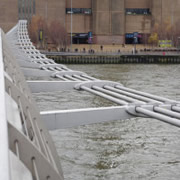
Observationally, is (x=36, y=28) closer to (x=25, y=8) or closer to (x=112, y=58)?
(x=25, y=8)

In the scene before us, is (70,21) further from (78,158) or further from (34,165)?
(34,165)

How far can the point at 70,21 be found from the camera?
136 ft

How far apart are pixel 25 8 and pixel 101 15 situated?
6.15 meters

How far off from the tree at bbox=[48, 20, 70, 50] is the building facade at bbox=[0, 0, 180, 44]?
4.87 feet

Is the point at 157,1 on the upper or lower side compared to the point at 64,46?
upper

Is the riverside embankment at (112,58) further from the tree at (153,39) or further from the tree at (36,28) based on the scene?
the tree at (153,39)

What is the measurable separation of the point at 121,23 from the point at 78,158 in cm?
3397

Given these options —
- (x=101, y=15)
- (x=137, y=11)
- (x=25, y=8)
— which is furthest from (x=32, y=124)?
(x=137, y=11)

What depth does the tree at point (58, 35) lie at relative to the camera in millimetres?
37406

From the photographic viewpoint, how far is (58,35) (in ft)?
123

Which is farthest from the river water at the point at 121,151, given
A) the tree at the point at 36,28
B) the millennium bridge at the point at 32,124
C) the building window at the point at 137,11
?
the building window at the point at 137,11

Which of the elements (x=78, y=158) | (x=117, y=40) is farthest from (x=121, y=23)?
(x=78, y=158)

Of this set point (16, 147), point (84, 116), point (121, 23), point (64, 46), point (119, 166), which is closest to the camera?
point (16, 147)

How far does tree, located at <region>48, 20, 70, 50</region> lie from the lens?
37406mm
